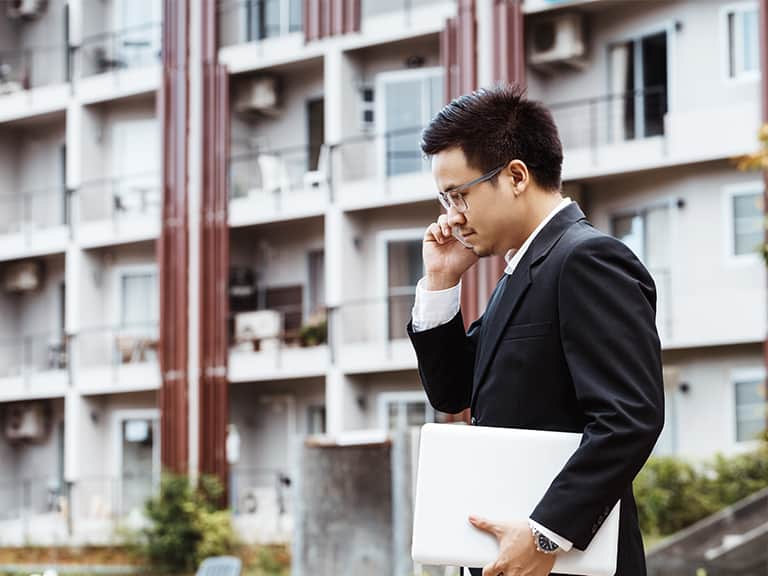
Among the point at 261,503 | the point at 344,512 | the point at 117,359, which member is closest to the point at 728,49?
the point at 344,512

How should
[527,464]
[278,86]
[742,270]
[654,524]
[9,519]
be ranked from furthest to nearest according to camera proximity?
[9,519], [278,86], [742,270], [654,524], [527,464]

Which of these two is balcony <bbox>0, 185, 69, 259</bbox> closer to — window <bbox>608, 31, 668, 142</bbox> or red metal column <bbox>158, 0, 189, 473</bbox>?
red metal column <bbox>158, 0, 189, 473</bbox>

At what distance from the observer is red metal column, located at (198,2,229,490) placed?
2234 centimetres

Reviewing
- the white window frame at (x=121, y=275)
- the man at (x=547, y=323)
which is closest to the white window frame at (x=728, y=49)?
the white window frame at (x=121, y=275)

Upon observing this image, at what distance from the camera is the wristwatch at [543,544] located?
8.45 feet

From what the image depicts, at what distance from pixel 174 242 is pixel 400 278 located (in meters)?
3.65

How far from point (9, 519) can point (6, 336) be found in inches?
127

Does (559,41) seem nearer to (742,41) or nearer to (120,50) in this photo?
(742,41)

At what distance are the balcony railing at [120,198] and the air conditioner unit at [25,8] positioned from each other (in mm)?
3789

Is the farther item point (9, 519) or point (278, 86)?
point (9, 519)

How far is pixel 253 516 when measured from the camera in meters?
21.8

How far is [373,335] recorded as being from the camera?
2186 cm

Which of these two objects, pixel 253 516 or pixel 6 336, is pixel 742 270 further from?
pixel 6 336

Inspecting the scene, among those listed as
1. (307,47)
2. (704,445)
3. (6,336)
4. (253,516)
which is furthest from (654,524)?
(6,336)
